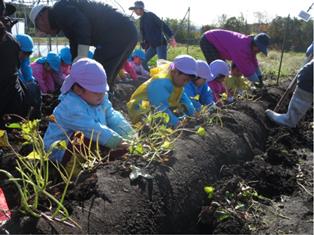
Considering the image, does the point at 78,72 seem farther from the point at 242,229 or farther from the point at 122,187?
the point at 242,229

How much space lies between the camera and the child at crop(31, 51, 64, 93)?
600cm

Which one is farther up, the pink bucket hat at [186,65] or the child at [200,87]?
the pink bucket hat at [186,65]

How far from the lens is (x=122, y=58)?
15.1 feet

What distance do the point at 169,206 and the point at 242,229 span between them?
456 mm

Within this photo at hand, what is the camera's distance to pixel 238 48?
6.45 m

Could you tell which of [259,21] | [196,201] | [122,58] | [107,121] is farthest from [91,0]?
[259,21]

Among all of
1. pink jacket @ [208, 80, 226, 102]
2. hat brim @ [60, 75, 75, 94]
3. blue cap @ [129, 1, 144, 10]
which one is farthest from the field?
blue cap @ [129, 1, 144, 10]

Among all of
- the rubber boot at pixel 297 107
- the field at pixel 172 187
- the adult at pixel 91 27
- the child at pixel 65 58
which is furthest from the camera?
the child at pixel 65 58

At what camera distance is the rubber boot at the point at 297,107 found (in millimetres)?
4293

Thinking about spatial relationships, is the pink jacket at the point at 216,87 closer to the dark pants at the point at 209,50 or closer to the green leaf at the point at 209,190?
the dark pants at the point at 209,50

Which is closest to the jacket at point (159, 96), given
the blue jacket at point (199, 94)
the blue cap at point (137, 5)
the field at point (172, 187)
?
the field at point (172, 187)

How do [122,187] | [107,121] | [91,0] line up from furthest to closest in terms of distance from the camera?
[91,0] < [107,121] < [122,187]

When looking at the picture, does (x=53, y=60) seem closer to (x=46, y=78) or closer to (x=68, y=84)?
(x=46, y=78)

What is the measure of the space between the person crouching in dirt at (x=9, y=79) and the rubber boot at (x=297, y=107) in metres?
2.52
